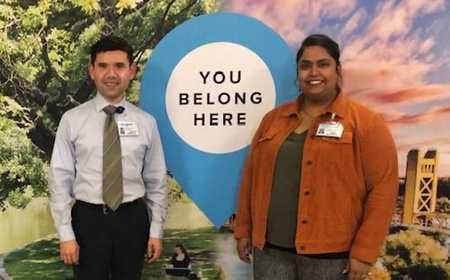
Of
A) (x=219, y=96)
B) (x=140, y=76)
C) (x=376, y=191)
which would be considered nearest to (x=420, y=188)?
(x=376, y=191)

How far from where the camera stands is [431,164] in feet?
6.48

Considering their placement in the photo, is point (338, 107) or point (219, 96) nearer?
point (338, 107)

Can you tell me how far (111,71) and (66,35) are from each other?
0.50 meters

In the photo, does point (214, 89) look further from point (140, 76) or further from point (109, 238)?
point (109, 238)

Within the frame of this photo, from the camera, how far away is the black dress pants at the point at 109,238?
1610 millimetres

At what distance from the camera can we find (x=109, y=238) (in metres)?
1.62

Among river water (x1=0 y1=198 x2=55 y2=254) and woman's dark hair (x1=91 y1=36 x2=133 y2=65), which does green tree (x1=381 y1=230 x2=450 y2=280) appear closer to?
woman's dark hair (x1=91 y1=36 x2=133 y2=65)

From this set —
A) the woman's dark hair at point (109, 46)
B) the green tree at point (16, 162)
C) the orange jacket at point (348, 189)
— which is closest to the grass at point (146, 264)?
the green tree at point (16, 162)

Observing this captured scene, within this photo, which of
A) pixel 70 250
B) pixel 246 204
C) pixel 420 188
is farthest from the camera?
pixel 420 188

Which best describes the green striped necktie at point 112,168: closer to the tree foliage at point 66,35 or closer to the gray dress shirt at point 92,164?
the gray dress shirt at point 92,164

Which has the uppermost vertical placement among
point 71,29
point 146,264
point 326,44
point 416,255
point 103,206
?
point 71,29

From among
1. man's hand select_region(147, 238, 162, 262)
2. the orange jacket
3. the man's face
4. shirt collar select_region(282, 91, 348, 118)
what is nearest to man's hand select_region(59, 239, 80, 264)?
man's hand select_region(147, 238, 162, 262)

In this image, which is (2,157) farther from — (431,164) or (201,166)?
(431,164)

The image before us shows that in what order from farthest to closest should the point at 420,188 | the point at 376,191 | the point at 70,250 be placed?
the point at 420,188
the point at 70,250
the point at 376,191
